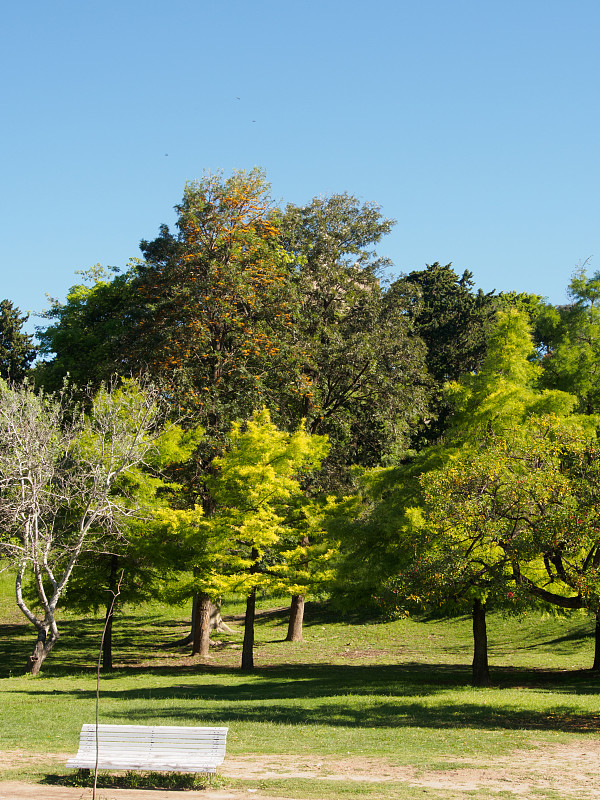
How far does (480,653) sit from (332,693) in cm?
435

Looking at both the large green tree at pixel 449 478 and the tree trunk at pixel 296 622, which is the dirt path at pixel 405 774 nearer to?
the large green tree at pixel 449 478

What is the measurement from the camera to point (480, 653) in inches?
798

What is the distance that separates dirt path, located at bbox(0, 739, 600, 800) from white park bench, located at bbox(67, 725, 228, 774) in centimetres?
30

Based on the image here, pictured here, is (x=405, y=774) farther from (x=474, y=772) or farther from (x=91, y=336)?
(x=91, y=336)

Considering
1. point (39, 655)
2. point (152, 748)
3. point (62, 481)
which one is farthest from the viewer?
point (62, 481)

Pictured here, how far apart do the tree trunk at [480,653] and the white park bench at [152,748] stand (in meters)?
11.8

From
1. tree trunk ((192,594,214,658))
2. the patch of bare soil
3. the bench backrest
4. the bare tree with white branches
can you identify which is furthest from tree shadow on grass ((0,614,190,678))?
the patch of bare soil

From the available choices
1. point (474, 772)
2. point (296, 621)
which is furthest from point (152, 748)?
point (296, 621)

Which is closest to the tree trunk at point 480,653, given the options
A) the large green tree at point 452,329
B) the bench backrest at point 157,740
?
the bench backrest at point 157,740

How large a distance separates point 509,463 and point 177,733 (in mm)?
8077

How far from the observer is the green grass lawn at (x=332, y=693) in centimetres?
1145

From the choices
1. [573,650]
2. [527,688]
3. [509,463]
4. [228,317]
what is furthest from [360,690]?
[228,317]

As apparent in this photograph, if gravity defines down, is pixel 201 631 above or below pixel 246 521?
below

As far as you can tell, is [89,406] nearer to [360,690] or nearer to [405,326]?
[405,326]
